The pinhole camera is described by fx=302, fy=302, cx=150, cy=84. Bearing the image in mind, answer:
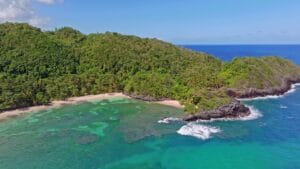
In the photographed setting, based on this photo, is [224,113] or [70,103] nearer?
[224,113]

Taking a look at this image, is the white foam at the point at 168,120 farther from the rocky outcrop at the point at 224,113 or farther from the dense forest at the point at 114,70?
the dense forest at the point at 114,70

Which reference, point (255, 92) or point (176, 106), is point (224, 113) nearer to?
point (176, 106)

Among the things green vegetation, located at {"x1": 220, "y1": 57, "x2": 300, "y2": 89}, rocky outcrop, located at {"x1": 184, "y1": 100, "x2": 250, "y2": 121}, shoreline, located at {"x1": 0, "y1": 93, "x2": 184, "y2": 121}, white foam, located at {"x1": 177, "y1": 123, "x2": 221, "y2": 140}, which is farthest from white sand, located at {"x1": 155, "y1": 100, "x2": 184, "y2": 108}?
green vegetation, located at {"x1": 220, "y1": 57, "x2": 300, "y2": 89}

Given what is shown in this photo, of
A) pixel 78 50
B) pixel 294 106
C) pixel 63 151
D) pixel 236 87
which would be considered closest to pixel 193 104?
pixel 236 87

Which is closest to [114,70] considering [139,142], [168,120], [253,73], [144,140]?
[168,120]

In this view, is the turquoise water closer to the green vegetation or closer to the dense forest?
the dense forest

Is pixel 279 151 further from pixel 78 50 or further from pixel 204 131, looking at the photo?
pixel 78 50
